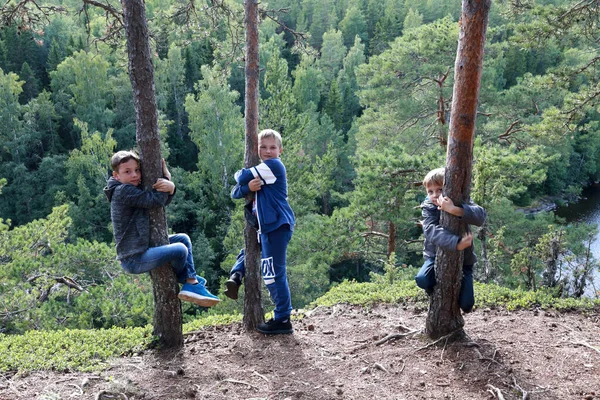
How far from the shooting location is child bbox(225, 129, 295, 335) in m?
3.98

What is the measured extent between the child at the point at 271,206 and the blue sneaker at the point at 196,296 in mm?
480

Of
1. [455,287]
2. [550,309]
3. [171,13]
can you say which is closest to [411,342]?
[455,287]

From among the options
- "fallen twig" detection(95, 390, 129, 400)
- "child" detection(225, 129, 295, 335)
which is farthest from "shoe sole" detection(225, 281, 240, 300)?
"fallen twig" detection(95, 390, 129, 400)

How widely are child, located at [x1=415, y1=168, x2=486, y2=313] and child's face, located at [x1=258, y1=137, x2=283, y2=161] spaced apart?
1.29 metres

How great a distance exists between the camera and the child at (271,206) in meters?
3.98

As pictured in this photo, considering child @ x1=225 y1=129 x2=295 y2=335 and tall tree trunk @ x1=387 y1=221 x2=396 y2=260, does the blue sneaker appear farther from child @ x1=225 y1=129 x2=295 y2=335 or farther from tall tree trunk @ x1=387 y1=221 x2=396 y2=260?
tall tree trunk @ x1=387 y1=221 x2=396 y2=260

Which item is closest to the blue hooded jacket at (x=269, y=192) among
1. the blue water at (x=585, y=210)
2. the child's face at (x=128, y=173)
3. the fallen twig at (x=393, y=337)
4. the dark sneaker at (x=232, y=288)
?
the dark sneaker at (x=232, y=288)

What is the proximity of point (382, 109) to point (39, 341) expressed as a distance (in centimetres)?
1359

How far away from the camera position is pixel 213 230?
25.7 metres

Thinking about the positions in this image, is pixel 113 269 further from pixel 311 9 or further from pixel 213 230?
pixel 311 9

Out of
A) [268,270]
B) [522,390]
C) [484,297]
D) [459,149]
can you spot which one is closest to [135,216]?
[268,270]

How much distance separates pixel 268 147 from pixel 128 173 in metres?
1.15

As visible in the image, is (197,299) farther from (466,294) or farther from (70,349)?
(466,294)

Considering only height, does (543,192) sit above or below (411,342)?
above
